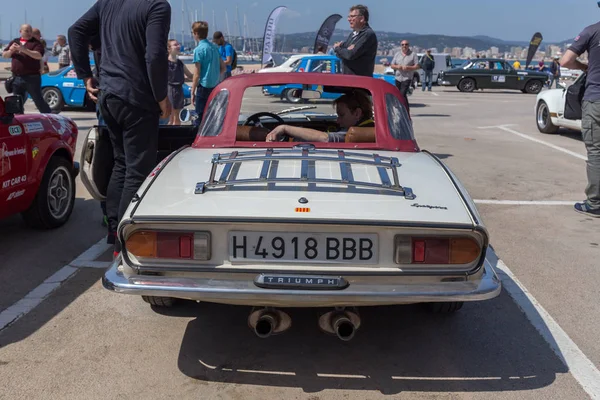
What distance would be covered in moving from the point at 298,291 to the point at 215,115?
172cm

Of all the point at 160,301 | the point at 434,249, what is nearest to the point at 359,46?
the point at 160,301

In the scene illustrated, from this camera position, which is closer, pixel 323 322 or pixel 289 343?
pixel 323 322

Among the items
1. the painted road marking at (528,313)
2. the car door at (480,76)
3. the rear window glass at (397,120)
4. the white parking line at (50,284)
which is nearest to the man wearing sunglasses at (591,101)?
the painted road marking at (528,313)

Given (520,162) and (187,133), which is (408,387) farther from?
(520,162)

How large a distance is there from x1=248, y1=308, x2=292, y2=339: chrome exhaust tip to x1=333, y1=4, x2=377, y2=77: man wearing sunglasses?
4544 mm

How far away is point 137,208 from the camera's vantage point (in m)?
2.91

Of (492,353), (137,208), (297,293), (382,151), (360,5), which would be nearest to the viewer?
(297,293)

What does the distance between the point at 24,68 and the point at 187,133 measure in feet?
18.7

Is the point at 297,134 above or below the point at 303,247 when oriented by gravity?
above

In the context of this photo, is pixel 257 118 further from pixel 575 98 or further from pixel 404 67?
pixel 404 67

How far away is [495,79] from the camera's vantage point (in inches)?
1056

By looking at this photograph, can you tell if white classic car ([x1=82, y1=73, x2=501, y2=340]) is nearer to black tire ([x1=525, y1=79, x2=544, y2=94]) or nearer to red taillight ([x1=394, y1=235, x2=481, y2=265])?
red taillight ([x1=394, y1=235, x2=481, y2=265])

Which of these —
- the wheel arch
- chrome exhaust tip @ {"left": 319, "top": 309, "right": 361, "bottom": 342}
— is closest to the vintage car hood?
chrome exhaust tip @ {"left": 319, "top": 309, "right": 361, "bottom": 342}

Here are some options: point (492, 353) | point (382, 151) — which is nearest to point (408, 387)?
point (492, 353)
